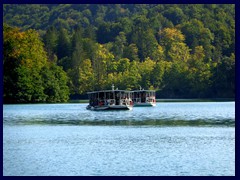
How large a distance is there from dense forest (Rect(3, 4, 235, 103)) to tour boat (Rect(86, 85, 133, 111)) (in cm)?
846

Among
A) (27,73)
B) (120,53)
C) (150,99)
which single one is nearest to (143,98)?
(150,99)

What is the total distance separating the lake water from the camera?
48.3 ft

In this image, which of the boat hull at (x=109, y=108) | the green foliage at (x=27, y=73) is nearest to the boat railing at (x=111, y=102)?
the boat hull at (x=109, y=108)

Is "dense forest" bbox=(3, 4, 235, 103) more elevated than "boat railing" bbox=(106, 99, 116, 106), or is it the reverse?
"dense forest" bbox=(3, 4, 235, 103)

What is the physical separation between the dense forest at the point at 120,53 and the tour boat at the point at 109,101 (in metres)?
8.46

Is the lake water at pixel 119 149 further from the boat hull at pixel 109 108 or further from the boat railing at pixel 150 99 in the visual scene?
the boat railing at pixel 150 99

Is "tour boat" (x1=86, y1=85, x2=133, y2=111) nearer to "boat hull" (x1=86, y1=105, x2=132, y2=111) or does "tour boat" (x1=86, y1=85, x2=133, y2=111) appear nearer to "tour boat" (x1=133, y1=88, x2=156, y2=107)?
"boat hull" (x1=86, y1=105, x2=132, y2=111)

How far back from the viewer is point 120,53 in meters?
76.8

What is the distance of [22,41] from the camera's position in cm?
6150

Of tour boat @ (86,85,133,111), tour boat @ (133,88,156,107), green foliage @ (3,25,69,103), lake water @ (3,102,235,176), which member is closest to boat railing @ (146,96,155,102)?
tour boat @ (133,88,156,107)

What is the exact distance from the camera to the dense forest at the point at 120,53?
5812 centimetres

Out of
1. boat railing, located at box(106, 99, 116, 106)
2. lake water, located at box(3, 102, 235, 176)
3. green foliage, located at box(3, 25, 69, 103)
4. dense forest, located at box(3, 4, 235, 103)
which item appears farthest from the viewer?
dense forest, located at box(3, 4, 235, 103)

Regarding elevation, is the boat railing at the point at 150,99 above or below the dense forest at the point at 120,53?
below

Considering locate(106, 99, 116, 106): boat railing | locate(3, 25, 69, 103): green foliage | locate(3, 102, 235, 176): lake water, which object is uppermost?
locate(3, 25, 69, 103): green foliage
